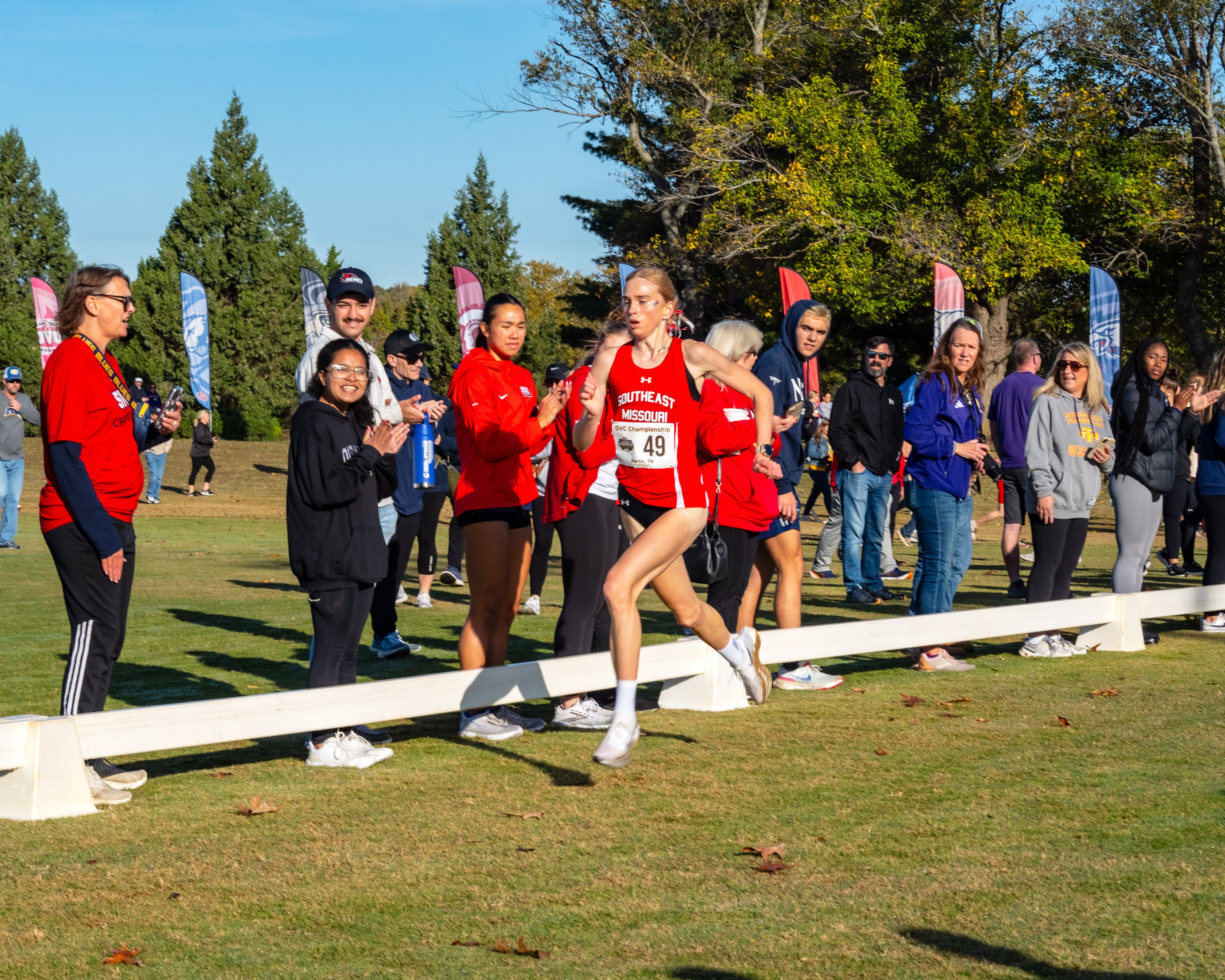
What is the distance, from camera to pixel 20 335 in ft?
169

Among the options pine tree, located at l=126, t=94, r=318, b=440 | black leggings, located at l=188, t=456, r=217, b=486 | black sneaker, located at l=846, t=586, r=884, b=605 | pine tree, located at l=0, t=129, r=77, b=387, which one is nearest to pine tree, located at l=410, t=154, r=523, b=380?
pine tree, located at l=126, t=94, r=318, b=440

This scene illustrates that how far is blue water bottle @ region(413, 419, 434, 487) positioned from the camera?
10.7 metres

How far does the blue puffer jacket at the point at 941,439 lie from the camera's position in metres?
8.32

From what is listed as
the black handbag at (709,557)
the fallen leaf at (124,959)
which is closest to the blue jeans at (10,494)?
the black handbag at (709,557)

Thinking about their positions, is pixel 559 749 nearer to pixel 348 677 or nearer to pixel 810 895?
pixel 348 677

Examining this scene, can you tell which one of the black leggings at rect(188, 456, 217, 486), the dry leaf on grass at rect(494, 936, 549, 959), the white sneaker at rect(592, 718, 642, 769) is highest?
the black leggings at rect(188, 456, 217, 486)

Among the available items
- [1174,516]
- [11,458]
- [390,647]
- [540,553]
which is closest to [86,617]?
[390,647]

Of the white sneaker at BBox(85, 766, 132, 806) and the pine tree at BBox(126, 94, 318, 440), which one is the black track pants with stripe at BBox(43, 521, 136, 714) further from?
the pine tree at BBox(126, 94, 318, 440)

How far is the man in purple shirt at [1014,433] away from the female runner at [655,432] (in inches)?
203

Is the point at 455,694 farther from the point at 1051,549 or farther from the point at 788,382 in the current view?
the point at 1051,549

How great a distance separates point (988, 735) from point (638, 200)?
144 feet

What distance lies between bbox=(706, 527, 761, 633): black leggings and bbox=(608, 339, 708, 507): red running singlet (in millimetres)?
1291

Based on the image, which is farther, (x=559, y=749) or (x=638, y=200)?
(x=638, y=200)

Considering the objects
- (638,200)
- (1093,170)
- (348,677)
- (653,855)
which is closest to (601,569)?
(348,677)
